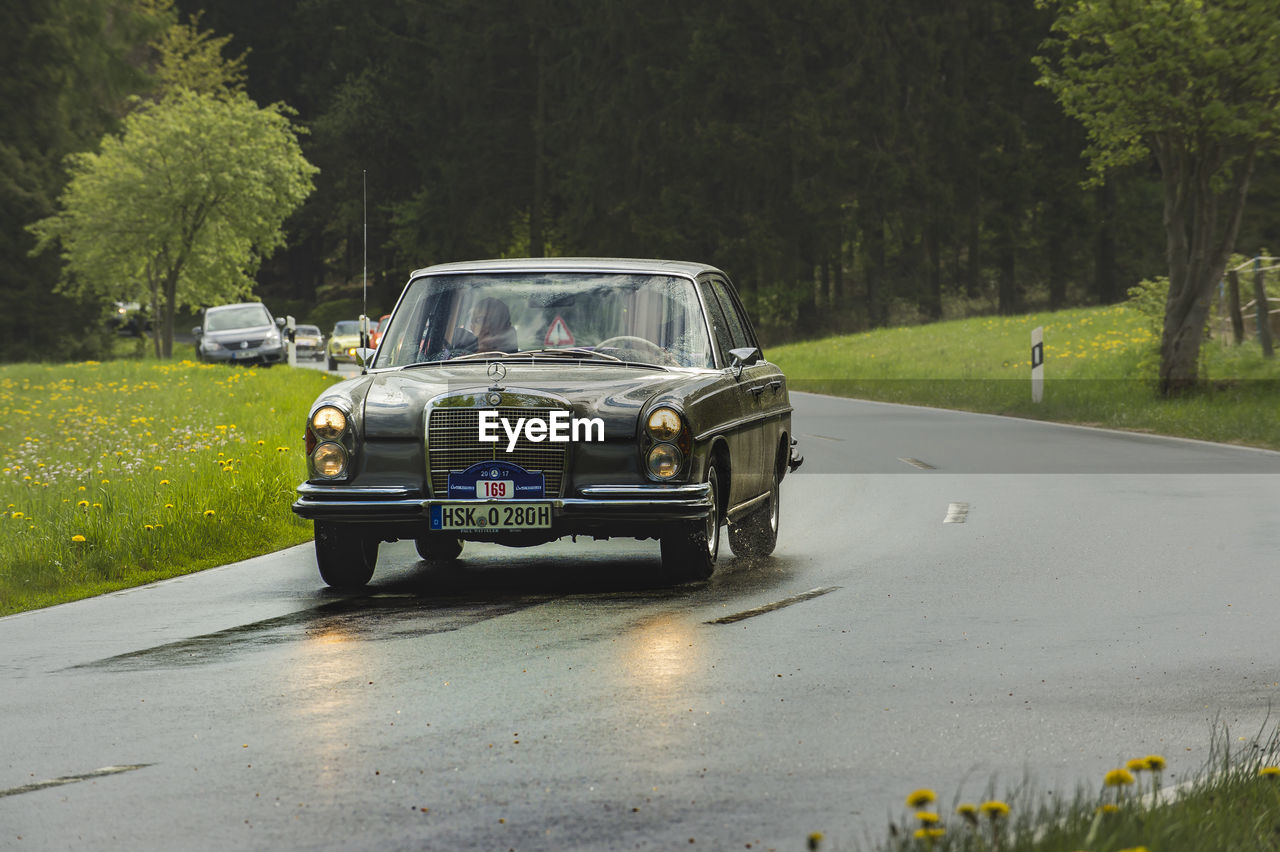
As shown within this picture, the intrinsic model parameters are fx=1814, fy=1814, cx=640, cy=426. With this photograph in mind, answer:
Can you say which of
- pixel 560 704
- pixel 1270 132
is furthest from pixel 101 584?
pixel 1270 132

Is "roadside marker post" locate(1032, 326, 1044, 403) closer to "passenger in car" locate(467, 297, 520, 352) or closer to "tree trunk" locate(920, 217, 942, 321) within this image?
"passenger in car" locate(467, 297, 520, 352)

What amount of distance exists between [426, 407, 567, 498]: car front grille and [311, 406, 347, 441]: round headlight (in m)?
0.50

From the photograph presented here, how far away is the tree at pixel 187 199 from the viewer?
174ft

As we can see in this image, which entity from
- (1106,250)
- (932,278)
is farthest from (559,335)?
(1106,250)

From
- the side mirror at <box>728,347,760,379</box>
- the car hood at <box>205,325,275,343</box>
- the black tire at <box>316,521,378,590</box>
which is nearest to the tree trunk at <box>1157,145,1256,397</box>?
the side mirror at <box>728,347,760,379</box>

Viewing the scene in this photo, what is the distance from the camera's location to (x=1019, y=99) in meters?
66.6

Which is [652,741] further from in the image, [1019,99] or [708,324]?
[1019,99]

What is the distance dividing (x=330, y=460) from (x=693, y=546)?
2019 millimetres

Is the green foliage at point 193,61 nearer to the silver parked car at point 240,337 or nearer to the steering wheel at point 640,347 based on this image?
the silver parked car at point 240,337

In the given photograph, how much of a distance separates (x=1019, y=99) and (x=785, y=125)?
380 inches

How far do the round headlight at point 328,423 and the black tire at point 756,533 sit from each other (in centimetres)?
277

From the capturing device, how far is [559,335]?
1070cm

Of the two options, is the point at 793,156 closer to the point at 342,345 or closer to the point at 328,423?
the point at 342,345

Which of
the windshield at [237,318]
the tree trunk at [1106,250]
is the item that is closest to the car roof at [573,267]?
the windshield at [237,318]
